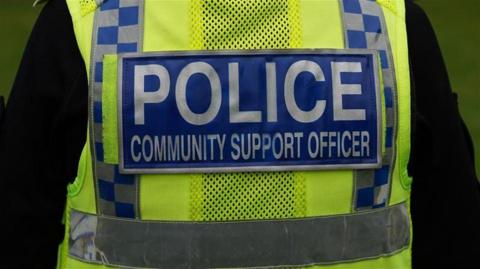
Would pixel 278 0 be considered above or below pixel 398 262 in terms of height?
above

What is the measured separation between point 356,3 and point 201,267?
55 cm

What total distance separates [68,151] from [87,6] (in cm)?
26

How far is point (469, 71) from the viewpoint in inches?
266

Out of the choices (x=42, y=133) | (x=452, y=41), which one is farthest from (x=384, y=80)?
(x=452, y=41)

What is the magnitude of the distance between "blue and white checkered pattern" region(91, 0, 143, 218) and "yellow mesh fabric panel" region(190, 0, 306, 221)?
104 millimetres

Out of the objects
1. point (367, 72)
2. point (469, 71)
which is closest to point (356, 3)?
point (367, 72)

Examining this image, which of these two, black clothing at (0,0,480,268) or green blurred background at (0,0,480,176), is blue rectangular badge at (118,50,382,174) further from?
green blurred background at (0,0,480,176)

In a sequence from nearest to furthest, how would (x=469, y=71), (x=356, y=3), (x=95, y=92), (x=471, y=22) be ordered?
1. (x=95, y=92)
2. (x=356, y=3)
3. (x=469, y=71)
4. (x=471, y=22)

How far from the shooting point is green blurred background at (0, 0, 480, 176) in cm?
644

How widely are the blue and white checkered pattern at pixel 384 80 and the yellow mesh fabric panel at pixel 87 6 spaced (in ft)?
1.47

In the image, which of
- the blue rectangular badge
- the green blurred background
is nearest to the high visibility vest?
the blue rectangular badge

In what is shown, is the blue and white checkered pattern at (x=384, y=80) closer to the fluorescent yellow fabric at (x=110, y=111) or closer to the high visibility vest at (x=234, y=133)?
the high visibility vest at (x=234, y=133)

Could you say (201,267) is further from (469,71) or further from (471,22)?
(471,22)

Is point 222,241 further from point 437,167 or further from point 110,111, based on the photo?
point 437,167
